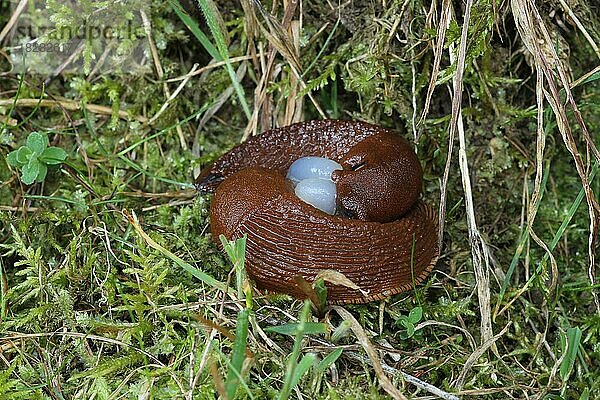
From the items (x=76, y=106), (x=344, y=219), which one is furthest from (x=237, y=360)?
(x=76, y=106)

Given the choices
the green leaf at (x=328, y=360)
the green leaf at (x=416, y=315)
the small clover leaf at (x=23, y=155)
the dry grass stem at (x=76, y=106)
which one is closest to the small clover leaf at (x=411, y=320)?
the green leaf at (x=416, y=315)

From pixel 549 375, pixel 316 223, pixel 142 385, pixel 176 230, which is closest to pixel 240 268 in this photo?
pixel 316 223

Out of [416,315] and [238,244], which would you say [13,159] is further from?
[416,315]

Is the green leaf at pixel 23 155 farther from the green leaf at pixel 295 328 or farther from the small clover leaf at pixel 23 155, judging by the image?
the green leaf at pixel 295 328

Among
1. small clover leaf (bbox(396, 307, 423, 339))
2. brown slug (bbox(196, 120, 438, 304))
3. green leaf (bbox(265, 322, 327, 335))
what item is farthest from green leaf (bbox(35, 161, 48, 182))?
small clover leaf (bbox(396, 307, 423, 339))

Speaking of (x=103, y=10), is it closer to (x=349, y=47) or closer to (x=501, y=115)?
(x=349, y=47)

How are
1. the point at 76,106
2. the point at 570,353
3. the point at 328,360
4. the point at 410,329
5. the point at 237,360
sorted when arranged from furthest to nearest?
1. the point at 76,106
2. the point at 410,329
3. the point at 570,353
4. the point at 328,360
5. the point at 237,360
